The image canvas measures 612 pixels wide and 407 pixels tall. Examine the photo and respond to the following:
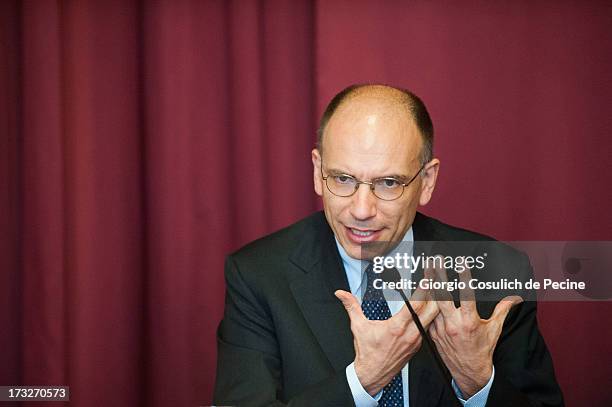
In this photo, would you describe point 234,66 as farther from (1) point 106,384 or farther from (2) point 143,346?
(1) point 106,384

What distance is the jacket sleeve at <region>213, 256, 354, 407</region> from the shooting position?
3.98 ft

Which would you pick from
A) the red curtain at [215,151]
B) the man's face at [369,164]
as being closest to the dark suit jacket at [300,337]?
the man's face at [369,164]

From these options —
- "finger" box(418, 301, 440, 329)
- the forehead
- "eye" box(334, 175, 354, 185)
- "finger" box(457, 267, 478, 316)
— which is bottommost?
"finger" box(418, 301, 440, 329)

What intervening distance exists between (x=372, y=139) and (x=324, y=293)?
34cm

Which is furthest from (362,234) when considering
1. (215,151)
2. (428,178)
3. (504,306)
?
(215,151)

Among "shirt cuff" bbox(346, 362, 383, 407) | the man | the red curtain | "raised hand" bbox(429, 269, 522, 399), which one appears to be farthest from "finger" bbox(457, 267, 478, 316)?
the red curtain

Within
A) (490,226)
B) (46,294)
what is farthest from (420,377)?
(46,294)

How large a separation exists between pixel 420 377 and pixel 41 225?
1100mm

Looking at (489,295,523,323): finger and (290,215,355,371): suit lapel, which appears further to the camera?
(290,215,355,371): suit lapel

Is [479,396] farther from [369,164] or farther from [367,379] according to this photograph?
[369,164]

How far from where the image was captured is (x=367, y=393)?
3.86ft

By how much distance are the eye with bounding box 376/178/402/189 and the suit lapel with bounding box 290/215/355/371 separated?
0.20m

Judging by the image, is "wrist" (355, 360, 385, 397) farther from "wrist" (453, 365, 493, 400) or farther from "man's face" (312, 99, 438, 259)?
"man's face" (312, 99, 438, 259)

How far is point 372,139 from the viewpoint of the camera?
4.33 feet
